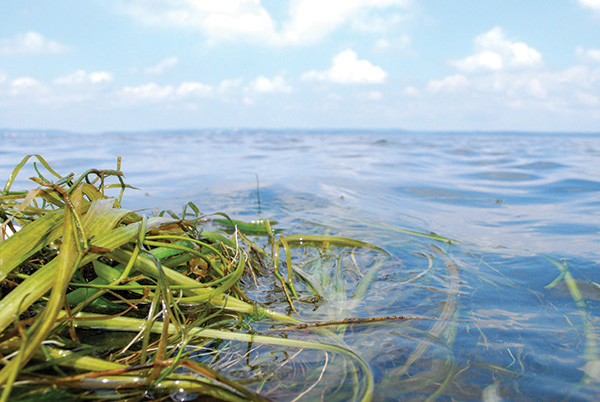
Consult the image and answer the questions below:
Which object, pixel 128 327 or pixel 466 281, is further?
pixel 466 281

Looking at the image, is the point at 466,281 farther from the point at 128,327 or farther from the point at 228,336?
the point at 128,327

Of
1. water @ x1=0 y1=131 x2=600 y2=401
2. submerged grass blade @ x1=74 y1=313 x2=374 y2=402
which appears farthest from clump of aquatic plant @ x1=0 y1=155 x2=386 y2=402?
water @ x1=0 y1=131 x2=600 y2=401

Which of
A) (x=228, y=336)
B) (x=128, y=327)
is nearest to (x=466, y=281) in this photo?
(x=228, y=336)

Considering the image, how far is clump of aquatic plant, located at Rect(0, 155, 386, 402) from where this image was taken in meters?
0.99

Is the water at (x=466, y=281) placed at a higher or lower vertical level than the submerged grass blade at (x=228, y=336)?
lower

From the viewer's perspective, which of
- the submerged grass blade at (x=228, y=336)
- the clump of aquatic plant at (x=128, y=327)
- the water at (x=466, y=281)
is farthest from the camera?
the water at (x=466, y=281)

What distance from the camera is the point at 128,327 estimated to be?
1.25 meters

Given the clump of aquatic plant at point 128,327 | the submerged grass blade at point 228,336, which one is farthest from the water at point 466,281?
the clump of aquatic plant at point 128,327

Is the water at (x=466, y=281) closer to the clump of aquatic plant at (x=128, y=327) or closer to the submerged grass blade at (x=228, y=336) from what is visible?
the submerged grass blade at (x=228, y=336)

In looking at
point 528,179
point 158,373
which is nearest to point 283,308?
point 158,373

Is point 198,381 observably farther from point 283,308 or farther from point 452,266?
point 452,266

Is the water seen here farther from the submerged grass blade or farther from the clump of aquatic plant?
the clump of aquatic plant

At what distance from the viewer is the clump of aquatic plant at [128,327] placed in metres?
0.99

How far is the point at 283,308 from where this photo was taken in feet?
5.72
